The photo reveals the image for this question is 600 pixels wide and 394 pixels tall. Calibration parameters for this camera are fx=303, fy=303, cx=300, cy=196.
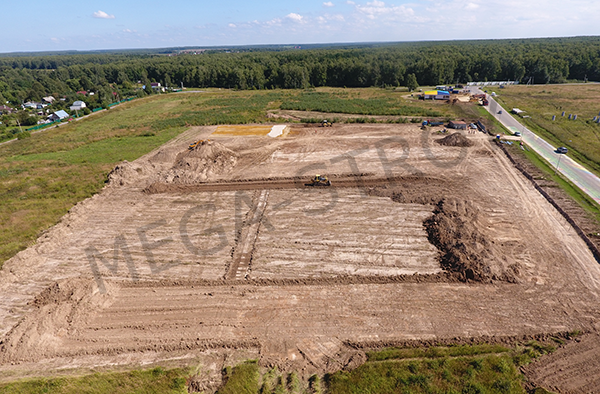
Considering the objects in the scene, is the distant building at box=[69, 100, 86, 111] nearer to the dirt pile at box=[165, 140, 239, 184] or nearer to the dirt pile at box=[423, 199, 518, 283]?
the dirt pile at box=[165, 140, 239, 184]

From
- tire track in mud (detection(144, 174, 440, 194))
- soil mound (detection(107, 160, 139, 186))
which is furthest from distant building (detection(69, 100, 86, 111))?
tire track in mud (detection(144, 174, 440, 194))

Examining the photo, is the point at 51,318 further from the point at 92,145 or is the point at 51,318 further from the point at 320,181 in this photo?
the point at 92,145

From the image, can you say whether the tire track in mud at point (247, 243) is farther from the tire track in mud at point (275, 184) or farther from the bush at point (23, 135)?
the bush at point (23, 135)

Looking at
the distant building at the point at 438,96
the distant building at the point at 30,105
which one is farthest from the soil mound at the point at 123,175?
the distant building at the point at 30,105

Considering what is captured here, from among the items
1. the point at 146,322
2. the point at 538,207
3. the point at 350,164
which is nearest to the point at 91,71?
the point at 350,164

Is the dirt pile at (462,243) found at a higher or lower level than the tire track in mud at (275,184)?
lower

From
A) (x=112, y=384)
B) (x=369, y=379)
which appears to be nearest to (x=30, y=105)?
(x=112, y=384)
